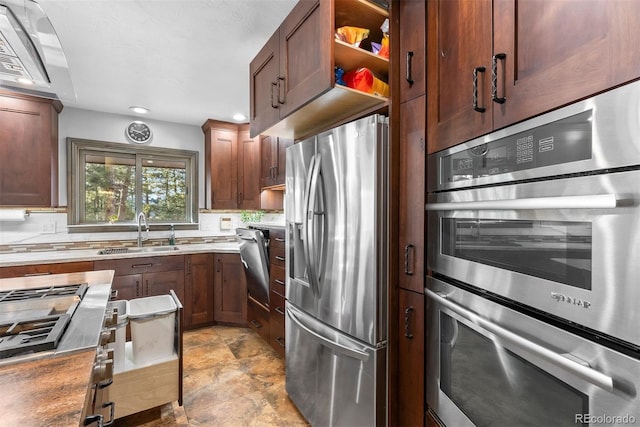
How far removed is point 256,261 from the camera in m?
2.75

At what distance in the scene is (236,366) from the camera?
251 centimetres

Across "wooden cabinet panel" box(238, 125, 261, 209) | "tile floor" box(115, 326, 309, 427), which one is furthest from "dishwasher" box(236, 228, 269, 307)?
"wooden cabinet panel" box(238, 125, 261, 209)

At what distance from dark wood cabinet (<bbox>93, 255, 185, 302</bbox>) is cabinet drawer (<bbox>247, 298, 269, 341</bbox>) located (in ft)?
2.47

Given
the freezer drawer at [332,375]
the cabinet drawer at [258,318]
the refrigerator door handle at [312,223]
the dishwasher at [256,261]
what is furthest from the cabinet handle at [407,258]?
the cabinet drawer at [258,318]

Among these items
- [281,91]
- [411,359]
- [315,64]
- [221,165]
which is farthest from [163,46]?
[411,359]

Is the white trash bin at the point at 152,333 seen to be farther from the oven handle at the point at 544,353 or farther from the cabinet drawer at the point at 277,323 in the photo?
the oven handle at the point at 544,353

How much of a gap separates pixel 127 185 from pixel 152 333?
242 centimetres

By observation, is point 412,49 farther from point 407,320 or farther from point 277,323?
point 277,323

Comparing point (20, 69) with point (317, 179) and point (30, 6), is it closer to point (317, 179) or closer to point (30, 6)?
point (30, 6)

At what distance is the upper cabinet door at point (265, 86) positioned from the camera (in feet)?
5.89

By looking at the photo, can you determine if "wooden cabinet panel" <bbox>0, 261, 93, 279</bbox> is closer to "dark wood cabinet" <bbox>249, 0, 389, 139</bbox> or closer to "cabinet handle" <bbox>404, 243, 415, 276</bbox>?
"dark wood cabinet" <bbox>249, 0, 389, 139</bbox>

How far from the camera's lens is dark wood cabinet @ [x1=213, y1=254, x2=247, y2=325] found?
3387 millimetres

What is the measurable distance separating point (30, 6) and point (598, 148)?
158 cm

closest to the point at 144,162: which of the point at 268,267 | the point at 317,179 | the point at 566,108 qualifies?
the point at 268,267
